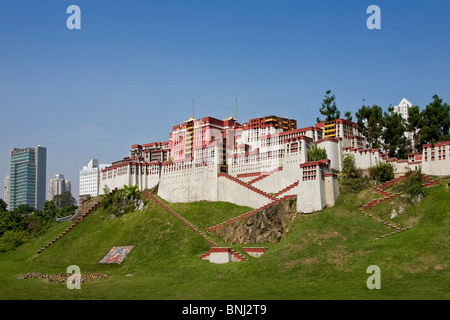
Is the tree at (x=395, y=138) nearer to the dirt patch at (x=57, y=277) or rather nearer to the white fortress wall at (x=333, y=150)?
the white fortress wall at (x=333, y=150)

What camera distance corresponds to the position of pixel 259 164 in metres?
71.6

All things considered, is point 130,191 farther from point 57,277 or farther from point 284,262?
point 284,262

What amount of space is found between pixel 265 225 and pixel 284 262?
1182 centimetres

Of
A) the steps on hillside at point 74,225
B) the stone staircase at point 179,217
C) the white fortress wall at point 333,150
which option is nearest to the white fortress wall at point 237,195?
the stone staircase at point 179,217

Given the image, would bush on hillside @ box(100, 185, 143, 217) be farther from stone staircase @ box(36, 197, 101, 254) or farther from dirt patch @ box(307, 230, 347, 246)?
dirt patch @ box(307, 230, 347, 246)

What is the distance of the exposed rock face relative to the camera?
174 feet

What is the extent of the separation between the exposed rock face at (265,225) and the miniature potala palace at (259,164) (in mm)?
1896

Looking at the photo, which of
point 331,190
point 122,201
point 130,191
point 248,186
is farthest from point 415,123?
point 122,201

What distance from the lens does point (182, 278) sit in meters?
43.8

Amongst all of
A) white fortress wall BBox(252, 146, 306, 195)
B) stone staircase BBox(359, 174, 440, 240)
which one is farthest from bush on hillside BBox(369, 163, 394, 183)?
white fortress wall BBox(252, 146, 306, 195)

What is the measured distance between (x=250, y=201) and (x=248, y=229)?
913 centimetres

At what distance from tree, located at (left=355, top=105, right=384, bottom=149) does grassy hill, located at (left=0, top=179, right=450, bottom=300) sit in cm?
2164
